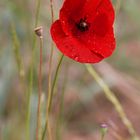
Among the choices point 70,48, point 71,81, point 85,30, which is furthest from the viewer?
point 71,81

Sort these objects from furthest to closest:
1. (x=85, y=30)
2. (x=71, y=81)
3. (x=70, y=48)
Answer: (x=71, y=81)
(x=85, y=30)
(x=70, y=48)

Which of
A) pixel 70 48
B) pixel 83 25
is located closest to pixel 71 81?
pixel 83 25

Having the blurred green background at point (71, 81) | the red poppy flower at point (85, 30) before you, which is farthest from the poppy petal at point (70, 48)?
the blurred green background at point (71, 81)

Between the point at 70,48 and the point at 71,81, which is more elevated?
the point at 70,48

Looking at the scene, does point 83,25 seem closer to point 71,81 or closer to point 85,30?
point 85,30

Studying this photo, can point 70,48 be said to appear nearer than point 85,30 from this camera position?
Yes

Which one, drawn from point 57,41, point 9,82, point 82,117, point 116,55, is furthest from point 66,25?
point 82,117

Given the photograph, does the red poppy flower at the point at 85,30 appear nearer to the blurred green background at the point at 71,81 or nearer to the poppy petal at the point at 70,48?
the poppy petal at the point at 70,48
